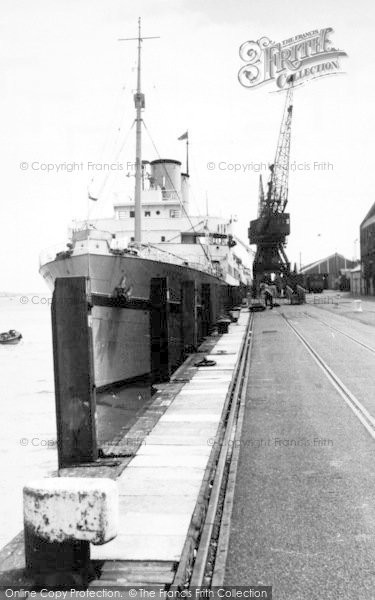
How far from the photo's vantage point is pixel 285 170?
73.3 m

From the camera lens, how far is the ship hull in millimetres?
17125

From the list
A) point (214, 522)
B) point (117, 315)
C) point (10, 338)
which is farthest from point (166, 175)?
point (214, 522)

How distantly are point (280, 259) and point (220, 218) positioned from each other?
1311 inches

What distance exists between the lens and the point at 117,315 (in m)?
17.9

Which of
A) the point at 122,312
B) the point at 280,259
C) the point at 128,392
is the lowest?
the point at 128,392

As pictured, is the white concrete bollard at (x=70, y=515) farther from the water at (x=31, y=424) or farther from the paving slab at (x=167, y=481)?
the water at (x=31, y=424)

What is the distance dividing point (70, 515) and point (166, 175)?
30791 mm

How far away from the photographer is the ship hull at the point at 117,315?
17.1 meters

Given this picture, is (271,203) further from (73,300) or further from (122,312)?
(73,300)

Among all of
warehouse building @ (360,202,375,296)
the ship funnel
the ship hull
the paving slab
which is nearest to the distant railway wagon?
warehouse building @ (360,202,375,296)

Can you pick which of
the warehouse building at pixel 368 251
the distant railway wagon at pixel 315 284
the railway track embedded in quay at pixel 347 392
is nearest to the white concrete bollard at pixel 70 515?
the railway track embedded in quay at pixel 347 392

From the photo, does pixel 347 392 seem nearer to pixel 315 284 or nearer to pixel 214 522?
pixel 214 522

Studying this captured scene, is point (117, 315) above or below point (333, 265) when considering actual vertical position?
below

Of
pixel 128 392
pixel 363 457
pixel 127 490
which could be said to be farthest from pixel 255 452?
pixel 128 392
